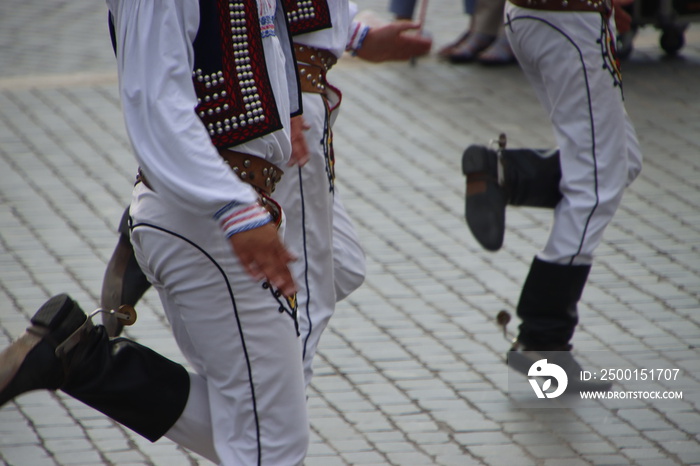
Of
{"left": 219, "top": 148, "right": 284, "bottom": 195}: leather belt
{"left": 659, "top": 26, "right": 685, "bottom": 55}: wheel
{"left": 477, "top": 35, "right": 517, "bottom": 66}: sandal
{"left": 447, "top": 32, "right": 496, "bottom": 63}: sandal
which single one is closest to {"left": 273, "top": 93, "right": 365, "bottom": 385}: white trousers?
{"left": 219, "top": 148, "right": 284, "bottom": 195}: leather belt

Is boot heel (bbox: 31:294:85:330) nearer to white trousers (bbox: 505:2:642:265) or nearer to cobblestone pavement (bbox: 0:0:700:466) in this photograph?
cobblestone pavement (bbox: 0:0:700:466)

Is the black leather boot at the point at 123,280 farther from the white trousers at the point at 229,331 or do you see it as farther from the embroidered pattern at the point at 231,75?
the embroidered pattern at the point at 231,75

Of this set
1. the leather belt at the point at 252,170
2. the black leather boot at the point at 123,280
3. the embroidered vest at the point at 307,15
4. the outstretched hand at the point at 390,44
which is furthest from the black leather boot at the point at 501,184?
the leather belt at the point at 252,170

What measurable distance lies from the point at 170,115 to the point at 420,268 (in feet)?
9.72

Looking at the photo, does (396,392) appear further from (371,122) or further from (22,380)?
(371,122)

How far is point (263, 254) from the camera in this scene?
2262mm

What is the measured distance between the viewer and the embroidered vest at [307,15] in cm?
318

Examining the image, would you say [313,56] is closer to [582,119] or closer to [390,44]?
[390,44]

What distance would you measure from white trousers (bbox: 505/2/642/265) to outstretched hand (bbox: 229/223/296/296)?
187 cm

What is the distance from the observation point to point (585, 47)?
3832 mm

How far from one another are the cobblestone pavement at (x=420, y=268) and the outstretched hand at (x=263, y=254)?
4.49ft

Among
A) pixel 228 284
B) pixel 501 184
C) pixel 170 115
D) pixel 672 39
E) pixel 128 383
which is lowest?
pixel 672 39

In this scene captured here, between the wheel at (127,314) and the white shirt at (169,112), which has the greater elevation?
the white shirt at (169,112)

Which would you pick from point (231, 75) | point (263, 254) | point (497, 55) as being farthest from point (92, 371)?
point (497, 55)
